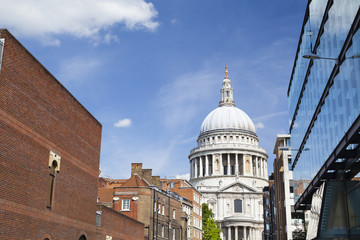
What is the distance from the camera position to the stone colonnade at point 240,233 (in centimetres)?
13738

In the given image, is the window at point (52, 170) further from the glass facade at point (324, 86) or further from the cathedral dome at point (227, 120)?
the cathedral dome at point (227, 120)

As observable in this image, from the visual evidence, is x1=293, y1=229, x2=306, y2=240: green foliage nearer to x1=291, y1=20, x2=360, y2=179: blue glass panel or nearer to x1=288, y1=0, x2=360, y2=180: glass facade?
x1=288, y1=0, x2=360, y2=180: glass facade

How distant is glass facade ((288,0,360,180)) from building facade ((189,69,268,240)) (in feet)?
308

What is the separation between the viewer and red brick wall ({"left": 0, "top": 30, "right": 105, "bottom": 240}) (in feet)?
71.2

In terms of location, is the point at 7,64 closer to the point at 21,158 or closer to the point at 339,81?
the point at 21,158

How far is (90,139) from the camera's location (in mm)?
33438

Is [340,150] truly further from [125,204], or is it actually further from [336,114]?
[125,204]

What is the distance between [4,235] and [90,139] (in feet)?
41.3

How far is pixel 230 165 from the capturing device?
6161 inches

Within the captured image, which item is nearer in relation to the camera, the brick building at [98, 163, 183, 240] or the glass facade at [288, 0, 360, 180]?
the glass facade at [288, 0, 360, 180]

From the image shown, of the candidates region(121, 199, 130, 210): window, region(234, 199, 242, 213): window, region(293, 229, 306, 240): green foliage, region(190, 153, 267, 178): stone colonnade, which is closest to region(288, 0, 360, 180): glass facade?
region(293, 229, 306, 240): green foliage

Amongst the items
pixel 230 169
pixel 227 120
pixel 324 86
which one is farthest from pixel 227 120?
pixel 324 86

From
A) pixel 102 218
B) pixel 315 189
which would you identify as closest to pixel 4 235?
pixel 102 218

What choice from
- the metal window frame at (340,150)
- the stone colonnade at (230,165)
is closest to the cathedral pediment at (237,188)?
the stone colonnade at (230,165)
